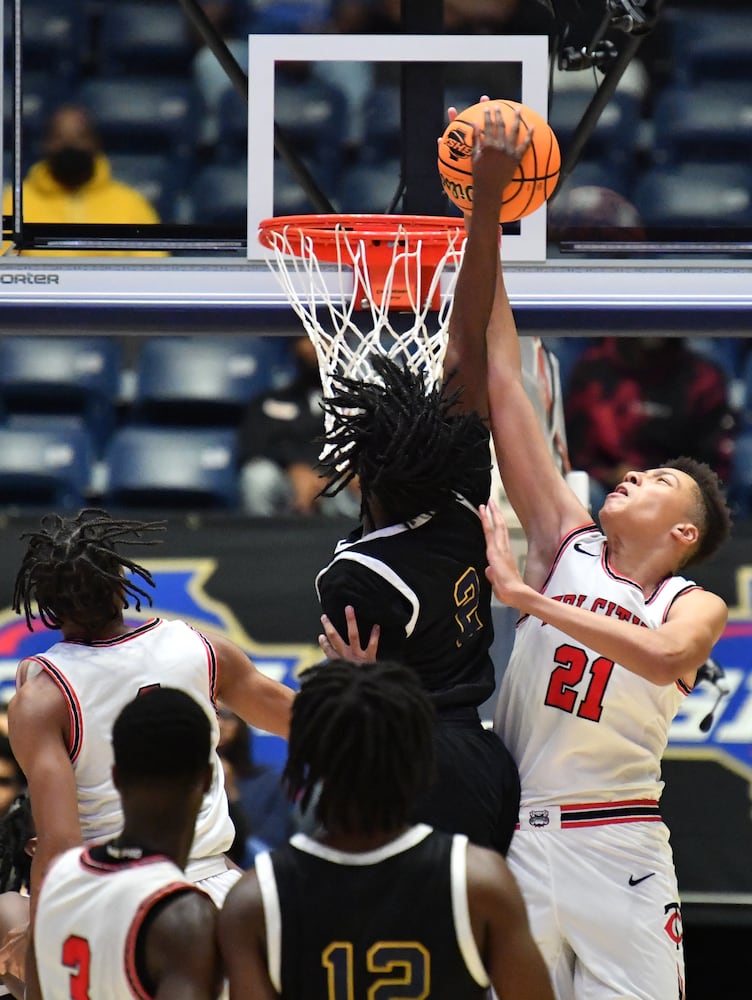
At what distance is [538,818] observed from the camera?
3.18m

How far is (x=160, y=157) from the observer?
6316 millimetres

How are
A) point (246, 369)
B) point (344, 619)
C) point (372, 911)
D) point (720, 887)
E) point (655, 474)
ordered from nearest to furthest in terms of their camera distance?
1. point (372, 911)
2. point (344, 619)
3. point (655, 474)
4. point (720, 887)
5. point (246, 369)

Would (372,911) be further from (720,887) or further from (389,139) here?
(389,139)

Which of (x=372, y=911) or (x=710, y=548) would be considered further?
(x=710, y=548)

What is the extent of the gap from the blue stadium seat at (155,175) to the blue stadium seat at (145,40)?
2.35 feet

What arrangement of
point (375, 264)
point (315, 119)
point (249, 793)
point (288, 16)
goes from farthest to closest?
point (288, 16)
point (315, 119)
point (249, 793)
point (375, 264)

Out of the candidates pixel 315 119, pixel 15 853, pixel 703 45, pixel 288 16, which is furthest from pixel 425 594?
pixel 703 45

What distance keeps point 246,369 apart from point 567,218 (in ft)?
8.27

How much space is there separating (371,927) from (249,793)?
3.35 metres

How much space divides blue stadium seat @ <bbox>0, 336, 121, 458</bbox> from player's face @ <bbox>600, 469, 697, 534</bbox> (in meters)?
4.08

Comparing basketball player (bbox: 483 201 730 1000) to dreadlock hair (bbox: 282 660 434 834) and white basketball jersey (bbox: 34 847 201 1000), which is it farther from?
white basketball jersey (bbox: 34 847 201 1000)

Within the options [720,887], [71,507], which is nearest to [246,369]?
[71,507]

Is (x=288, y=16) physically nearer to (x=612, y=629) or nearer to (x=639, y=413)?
(x=639, y=413)

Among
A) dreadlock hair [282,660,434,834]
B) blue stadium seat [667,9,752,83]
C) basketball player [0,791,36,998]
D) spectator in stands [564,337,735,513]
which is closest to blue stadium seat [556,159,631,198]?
blue stadium seat [667,9,752,83]
